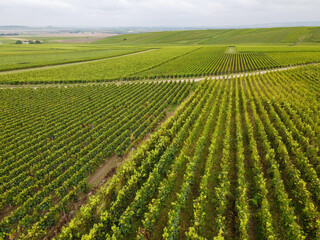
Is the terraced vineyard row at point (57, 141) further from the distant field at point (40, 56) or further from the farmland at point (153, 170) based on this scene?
the distant field at point (40, 56)

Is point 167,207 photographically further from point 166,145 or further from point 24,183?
point 24,183

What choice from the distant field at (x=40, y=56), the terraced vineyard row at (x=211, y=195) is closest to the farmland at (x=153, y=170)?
the terraced vineyard row at (x=211, y=195)

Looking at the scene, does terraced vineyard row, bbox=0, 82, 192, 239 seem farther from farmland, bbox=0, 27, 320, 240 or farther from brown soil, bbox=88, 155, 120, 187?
brown soil, bbox=88, 155, 120, 187

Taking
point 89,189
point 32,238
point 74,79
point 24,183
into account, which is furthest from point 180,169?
point 74,79

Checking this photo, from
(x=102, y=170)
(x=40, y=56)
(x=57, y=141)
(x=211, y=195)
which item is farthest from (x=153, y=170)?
(x=40, y=56)

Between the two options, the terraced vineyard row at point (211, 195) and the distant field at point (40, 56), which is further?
the distant field at point (40, 56)

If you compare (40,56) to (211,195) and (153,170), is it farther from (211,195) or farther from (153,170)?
(211,195)

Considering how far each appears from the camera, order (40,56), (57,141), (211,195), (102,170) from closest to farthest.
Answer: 1. (211,195)
2. (102,170)
3. (57,141)
4. (40,56)

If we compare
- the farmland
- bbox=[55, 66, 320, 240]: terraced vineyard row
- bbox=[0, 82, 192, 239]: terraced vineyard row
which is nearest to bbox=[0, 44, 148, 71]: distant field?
bbox=[0, 82, 192, 239]: terraced vineyard row

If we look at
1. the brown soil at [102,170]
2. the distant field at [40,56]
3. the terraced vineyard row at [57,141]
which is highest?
the distant field at [40,56]

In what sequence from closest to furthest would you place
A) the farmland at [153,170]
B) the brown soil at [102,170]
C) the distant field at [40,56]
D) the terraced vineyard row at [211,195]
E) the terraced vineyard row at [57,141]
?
the terraced vineyard row at [211,195] < the farmland at [153,170] < the terraced vineyard row at [57,141] < the brown soil at [102,170] < the distant field at [40,56]
